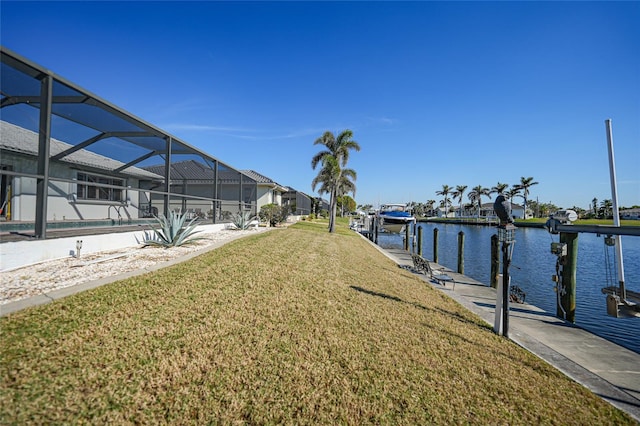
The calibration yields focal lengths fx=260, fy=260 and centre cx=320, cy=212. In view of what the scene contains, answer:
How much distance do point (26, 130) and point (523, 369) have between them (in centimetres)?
1448

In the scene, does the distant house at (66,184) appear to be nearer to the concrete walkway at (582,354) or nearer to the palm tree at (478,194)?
the concrete walkway at (582,354)

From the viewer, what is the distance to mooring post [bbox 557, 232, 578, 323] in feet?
25.8

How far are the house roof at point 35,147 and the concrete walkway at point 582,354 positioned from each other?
1441 cm

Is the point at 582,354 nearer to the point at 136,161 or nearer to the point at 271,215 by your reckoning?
the point at 136,161

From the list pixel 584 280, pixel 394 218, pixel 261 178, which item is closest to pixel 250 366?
pixel 584 280

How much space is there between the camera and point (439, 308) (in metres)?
6.27

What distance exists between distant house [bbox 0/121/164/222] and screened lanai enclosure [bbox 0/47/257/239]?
0.9 inches

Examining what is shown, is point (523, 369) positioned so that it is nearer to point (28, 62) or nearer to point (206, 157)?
point (28, 62)

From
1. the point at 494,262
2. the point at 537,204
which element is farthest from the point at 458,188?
the point at 494,262

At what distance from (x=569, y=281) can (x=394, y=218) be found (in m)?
27.8

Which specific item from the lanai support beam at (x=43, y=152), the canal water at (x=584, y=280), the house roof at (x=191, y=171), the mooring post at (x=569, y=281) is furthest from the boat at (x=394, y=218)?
the lanai support beam at (x=43, y=152)

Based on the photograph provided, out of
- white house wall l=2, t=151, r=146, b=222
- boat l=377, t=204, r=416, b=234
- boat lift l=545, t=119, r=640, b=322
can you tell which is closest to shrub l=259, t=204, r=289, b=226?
white house wall l=2, t=151, r=146, b=222

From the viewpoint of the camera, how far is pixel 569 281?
7.99 meters

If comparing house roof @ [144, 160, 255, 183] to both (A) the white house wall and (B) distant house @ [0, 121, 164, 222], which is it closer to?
(B) distant house @ [0, 121, 164, 222]
